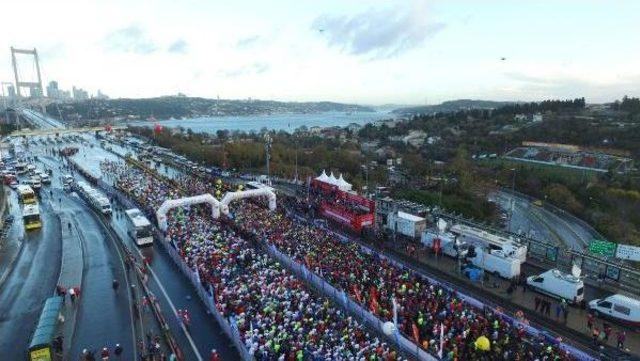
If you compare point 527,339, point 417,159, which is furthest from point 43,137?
point 527,339

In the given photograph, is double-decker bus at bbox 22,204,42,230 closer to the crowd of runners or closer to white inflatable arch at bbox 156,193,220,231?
white inflatable arch at bbox 156,193,220,231

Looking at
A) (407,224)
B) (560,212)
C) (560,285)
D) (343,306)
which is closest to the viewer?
(560,285)

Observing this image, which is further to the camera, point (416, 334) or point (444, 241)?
point (444, 241)

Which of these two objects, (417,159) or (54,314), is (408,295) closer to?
(54,314)

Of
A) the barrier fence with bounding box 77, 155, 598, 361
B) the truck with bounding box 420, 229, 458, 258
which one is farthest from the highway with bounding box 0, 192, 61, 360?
the truck with bounding box 420, 229, 458, 258

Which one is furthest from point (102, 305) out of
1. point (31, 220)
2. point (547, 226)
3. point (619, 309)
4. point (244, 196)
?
point (547, 226)

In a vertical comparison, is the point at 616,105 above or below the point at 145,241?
above

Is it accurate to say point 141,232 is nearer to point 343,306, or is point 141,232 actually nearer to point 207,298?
point 207,298
